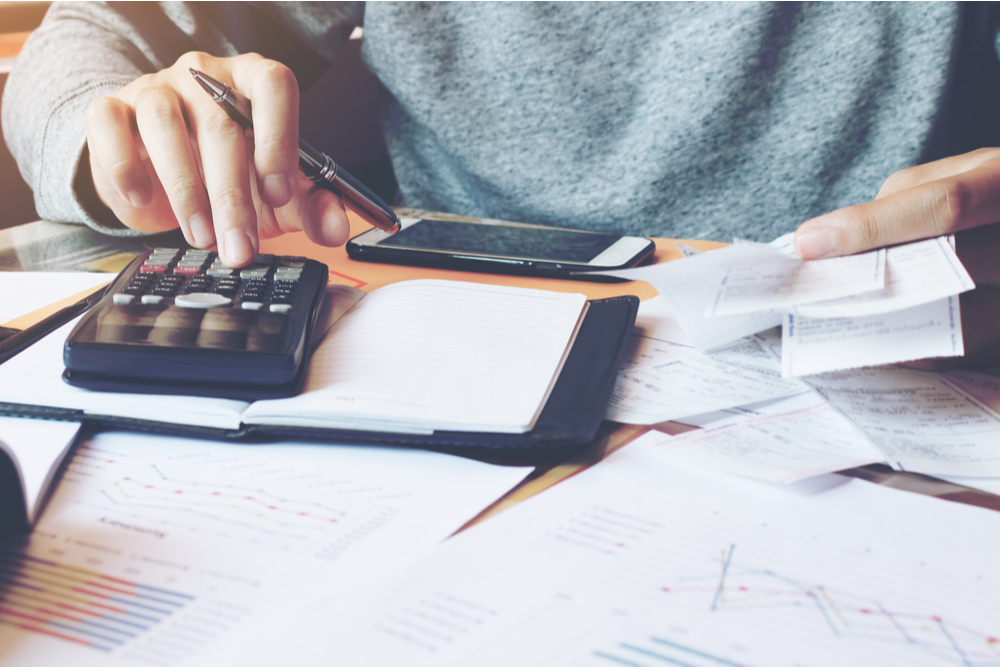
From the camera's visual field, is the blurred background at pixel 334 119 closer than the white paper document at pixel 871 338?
No

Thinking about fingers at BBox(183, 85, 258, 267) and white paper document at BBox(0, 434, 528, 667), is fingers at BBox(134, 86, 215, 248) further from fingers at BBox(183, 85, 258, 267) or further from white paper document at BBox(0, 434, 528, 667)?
white paper document at BBox(0, 434, 528, 667)

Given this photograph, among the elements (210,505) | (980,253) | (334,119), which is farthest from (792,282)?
(334,119)

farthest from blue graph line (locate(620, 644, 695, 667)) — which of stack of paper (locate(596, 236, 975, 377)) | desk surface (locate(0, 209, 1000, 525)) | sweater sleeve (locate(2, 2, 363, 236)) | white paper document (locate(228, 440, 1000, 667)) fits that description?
sweater sleeve (locate(2, 2, 363, 236))

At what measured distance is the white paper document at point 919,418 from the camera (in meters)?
0.32

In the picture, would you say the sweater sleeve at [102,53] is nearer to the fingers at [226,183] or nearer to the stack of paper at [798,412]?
the fingers at [226,183]

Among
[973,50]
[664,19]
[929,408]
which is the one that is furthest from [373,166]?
[929,408]

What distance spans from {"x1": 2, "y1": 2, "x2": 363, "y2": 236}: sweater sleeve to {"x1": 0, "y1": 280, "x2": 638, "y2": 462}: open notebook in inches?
13.9

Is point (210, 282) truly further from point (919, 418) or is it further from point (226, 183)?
point (919, 418)

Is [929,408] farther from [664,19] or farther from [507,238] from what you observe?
[664,19]

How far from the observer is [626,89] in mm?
825

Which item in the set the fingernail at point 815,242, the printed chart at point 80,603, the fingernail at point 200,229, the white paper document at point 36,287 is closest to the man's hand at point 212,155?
the fingernail at point 200,229

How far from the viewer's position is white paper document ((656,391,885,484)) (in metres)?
0.31

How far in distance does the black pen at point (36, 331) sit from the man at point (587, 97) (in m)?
0.15

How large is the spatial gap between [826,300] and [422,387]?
0.24 meters
